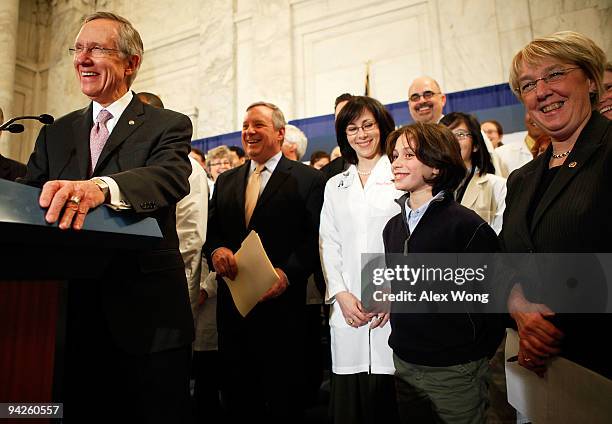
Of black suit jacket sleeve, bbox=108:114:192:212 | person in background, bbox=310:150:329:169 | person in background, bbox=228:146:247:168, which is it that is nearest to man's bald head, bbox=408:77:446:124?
person in background, bbox=310:150:329:169

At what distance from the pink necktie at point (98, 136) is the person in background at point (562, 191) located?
1.40 m

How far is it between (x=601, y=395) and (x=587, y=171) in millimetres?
676

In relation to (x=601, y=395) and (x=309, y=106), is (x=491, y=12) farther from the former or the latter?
(x=601, y=395)

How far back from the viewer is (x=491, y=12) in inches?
233

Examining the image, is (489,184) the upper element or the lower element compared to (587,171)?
upper

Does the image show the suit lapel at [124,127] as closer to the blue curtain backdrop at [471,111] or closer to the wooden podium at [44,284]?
the wooden podium at [44,284]

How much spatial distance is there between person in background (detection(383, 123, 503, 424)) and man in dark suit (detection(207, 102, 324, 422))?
72 centimetres

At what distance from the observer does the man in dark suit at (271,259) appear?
88.1 inches

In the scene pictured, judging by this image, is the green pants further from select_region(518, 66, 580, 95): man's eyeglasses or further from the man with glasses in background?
the man with glasses in background

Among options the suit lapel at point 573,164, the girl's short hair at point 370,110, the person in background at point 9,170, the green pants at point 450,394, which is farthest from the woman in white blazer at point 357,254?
the person in background at point 9,170

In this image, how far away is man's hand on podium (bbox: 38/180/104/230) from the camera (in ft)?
2.56

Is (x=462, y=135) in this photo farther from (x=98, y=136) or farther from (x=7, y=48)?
(x=7, y=48)

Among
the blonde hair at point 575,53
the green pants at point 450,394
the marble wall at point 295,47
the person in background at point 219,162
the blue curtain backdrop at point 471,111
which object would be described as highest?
the marble wall at point 295,47

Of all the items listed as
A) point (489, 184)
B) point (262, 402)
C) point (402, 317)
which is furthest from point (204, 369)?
point (489, 184)
